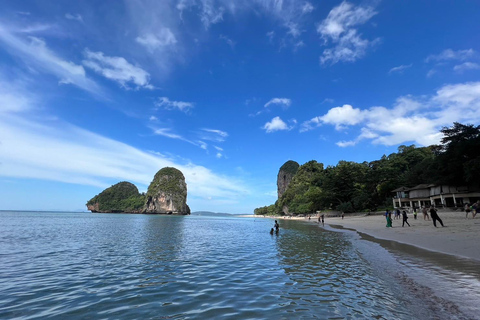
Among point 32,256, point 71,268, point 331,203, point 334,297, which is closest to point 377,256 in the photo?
point 334,297

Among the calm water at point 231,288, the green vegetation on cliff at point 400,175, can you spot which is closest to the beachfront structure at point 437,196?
the green vegetation on cliff at point 400,175

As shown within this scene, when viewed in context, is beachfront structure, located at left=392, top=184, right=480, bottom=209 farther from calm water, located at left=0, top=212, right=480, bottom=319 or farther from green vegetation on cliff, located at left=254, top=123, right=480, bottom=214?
calm water, located at left=0, top=212, right=480, bottom=319

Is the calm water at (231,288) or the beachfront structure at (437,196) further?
the beachfront structure at (437,196)

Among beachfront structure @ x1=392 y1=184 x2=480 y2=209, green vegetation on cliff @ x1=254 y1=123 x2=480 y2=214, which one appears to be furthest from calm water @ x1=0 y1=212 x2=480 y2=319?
beachfront structure @ x1=392 y1=184 x2=480 y2=209

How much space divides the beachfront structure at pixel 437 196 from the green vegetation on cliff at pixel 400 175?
134 cm

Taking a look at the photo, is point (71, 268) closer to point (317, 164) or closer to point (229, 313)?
point (229, 313)

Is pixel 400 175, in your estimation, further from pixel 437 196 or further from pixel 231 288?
pixel 231 288

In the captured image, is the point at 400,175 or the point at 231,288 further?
the point at 400,175

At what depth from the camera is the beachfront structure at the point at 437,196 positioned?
4466 centimetres

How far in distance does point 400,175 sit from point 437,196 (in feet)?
95.5

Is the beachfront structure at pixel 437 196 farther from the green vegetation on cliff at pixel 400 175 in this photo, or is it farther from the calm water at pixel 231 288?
the calm water at pixel 231 288

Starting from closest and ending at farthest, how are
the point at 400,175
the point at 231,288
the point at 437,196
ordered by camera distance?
the point at 231,288 < the point at 437,196 < the point at 400,175

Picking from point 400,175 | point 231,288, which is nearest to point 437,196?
point 400,175

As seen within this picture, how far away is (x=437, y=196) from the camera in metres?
49.7
